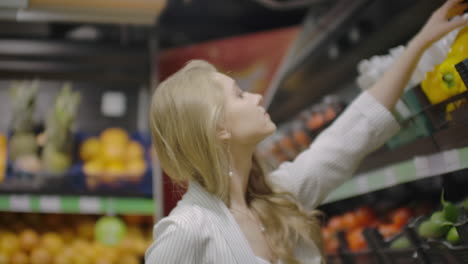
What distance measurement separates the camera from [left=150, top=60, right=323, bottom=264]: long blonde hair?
53.6 inches

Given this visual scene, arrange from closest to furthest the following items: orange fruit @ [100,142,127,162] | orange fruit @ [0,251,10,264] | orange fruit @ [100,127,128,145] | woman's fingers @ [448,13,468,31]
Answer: woman's fingers @ [448,13,468,31], orange fruit @ [0,251,10,264], orange fruit @ [100,142,127,162], orange fruit @ [100,127,128,145]

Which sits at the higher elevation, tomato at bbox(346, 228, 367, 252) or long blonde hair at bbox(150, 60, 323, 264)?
long blonde hair at bbox(150, 60, 323, 264)

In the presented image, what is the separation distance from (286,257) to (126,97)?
2426 millimetres

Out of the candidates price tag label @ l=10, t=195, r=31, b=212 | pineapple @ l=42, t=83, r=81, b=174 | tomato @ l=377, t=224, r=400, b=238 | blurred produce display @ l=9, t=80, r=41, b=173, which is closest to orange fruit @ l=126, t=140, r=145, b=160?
pineapple @ l=42, t=83, r=81, b=174

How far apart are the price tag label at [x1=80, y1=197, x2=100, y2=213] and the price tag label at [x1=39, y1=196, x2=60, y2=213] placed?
0.11 metres

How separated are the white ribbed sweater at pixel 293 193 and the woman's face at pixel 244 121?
0.17 metres

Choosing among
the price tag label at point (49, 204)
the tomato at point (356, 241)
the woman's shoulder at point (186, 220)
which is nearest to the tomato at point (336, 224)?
the tomato at point (356, 241)

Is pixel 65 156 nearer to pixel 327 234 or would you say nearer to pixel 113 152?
pixel 113 152

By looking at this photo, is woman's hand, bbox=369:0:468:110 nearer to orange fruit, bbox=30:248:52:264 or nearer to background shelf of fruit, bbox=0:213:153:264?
background shelf of fruit, bbox=0:213:153:264

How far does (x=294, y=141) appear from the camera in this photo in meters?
2.74

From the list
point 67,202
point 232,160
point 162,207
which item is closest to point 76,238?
point 67,202

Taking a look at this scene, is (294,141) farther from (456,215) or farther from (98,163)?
(456,215)

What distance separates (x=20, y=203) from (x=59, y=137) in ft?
1.43

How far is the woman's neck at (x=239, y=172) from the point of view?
Result: 1.49m
